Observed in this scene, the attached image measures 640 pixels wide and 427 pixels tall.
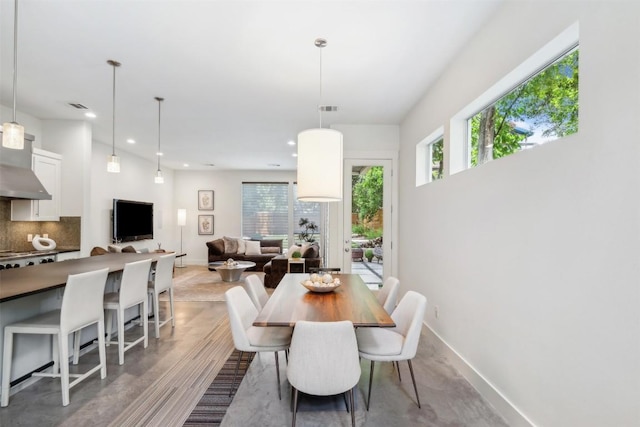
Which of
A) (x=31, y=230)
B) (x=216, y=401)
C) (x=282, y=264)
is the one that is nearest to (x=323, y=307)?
(x=216, y=401)

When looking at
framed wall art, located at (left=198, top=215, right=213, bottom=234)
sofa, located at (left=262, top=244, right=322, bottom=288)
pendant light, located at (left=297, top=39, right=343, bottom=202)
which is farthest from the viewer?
framed wall art, located at (left=198, top=215, right=213, bottom=234)

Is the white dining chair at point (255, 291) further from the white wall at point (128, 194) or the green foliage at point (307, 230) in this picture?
the green foliage at point (307, 230)

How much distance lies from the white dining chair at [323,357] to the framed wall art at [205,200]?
8281 millimetres

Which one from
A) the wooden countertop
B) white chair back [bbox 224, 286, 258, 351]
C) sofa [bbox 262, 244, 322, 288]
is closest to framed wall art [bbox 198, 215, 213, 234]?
sofa [bbox 262, 244, 322, 288]

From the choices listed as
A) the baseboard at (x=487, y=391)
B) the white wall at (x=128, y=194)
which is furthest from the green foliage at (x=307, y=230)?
the baseboard at (x=487, y=391)

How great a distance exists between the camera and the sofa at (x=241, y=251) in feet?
26.3

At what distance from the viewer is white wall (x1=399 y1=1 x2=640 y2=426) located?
1.32 metres

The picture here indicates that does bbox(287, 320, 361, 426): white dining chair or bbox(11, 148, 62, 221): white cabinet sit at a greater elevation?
bbox(11, 148, 62, 221): white cabinet

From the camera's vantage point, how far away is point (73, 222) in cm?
484

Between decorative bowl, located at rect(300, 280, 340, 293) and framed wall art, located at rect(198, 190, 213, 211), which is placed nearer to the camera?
decorative bowl, located at rect(300, 280, 340, 293)

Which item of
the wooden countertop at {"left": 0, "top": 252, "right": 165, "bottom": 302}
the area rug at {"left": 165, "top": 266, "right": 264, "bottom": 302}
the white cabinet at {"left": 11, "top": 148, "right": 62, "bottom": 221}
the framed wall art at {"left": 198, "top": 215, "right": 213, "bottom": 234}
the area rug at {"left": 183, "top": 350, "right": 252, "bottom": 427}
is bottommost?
the area rug at {"left": 165, "top": 266, "right": 264, "bottom": 302}

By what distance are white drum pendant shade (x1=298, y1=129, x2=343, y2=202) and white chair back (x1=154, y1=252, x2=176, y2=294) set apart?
207 cm

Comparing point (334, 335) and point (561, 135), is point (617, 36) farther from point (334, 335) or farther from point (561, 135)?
point (334, 335)

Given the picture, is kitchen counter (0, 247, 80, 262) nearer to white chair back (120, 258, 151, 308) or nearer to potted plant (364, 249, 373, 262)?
white chair back (120, 258, 151, 308)
